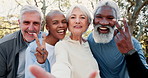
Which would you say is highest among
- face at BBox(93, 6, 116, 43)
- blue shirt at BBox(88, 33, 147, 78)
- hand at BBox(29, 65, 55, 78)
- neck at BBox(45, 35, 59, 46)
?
face at BBox(93, 6, 116, 43)

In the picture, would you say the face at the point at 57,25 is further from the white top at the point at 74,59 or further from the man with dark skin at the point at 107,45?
the man with dark skin at the point at 107,45

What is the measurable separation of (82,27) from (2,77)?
1.53 meters

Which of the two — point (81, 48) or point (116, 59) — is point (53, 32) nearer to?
point (81, 48)

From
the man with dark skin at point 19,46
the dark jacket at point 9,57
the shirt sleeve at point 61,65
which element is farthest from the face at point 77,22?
the dark jacket at point 9,57

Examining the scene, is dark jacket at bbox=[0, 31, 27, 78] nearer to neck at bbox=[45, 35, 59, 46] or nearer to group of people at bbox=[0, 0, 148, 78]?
group of people at bbox=[0, 0, 148, 78]

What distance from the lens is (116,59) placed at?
2.97 meters

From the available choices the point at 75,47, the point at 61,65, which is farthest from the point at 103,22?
the point at 61,65

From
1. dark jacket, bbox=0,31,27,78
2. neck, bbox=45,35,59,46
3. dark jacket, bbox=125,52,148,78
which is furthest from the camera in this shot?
dark jacket, bbox=0,31,27,78

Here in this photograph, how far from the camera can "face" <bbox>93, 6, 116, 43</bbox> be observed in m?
3.02

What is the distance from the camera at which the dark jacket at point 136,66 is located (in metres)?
2.51

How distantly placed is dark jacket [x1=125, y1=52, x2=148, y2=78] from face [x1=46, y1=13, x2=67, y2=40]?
0.96 metres

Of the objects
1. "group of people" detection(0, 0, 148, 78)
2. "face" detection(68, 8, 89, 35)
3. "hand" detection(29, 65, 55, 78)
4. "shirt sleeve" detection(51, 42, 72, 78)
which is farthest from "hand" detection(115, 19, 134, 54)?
"hand" detection(29, 65, 55, 78)

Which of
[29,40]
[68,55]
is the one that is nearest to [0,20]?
[29,40]

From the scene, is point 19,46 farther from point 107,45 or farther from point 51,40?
point 107,45
